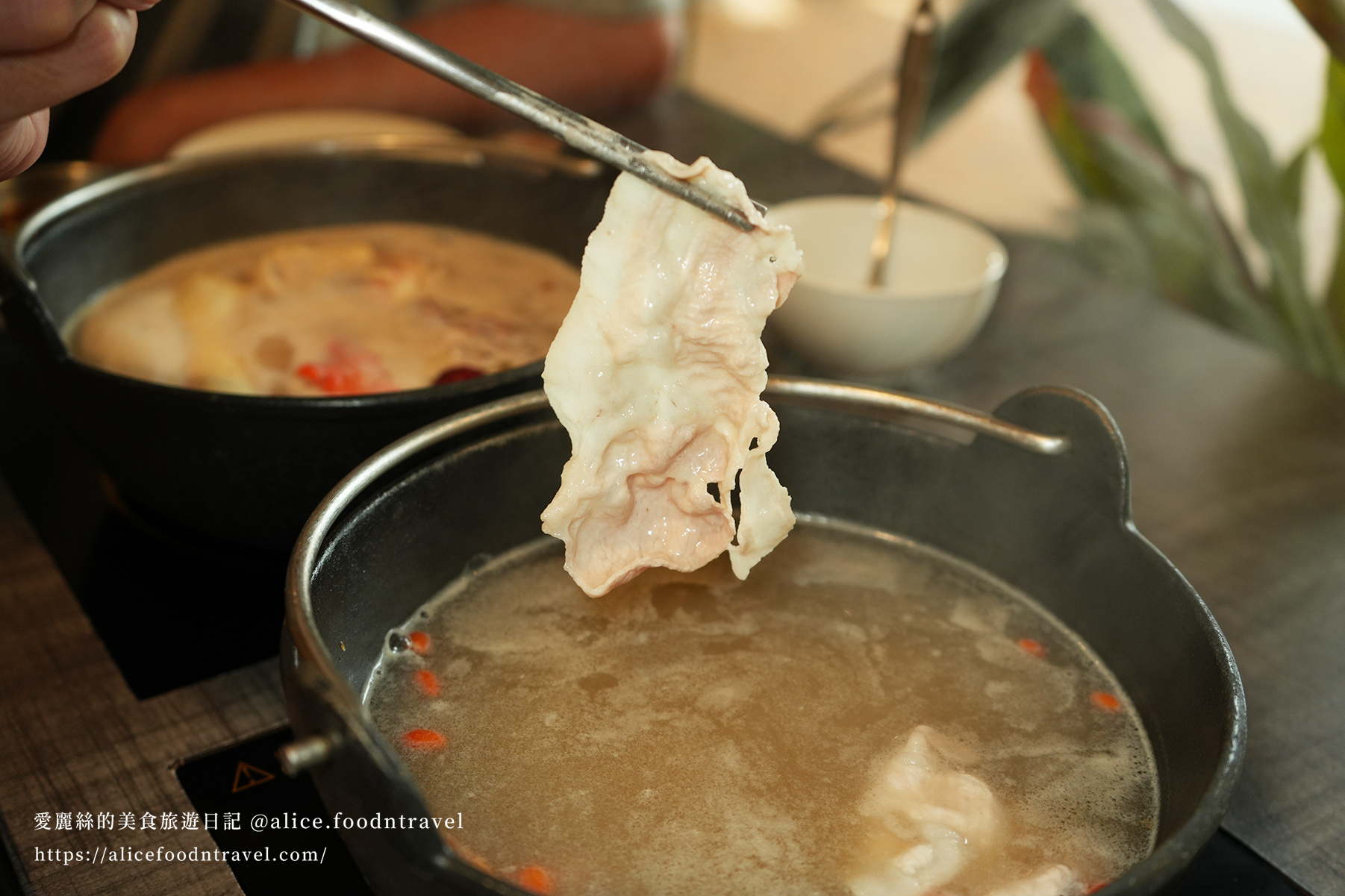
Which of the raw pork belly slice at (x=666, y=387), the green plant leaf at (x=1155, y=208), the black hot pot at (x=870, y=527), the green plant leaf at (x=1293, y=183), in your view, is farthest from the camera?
the green plant leaf at (x=1155, y=208)

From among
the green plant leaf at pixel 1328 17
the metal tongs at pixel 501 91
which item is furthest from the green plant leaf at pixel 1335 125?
the metal tongs at pixel 501 91

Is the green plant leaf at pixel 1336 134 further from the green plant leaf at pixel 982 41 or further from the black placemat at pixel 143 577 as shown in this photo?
the black placemat at pixel 143 577

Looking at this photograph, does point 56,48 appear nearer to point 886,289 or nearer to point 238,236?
point 238,236

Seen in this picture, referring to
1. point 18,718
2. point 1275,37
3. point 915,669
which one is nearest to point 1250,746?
point 915,669

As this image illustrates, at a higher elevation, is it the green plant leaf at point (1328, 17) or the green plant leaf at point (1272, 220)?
the green plant leaf at point (1328, 17)

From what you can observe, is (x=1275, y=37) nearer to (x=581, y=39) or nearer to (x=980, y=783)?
(x=581, y=39)
